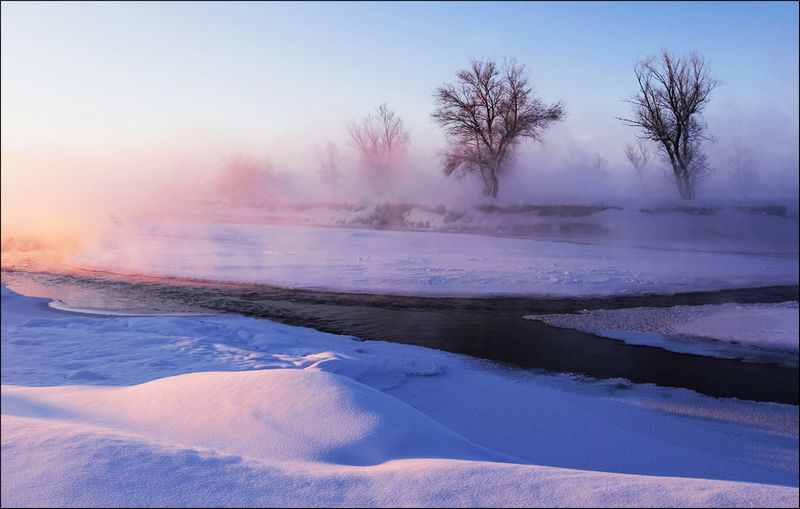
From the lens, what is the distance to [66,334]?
3.73 metres

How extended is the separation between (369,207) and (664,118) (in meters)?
3.68

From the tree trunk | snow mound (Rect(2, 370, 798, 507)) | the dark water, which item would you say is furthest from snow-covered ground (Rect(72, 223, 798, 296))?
snow mound (Rect(2, 370, 798, 507))

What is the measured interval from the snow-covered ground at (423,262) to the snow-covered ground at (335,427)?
3.07 m

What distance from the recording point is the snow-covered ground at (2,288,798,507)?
1477 mm

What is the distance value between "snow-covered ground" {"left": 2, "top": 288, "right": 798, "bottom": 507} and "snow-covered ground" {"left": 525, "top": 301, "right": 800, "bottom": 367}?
1.57 meters

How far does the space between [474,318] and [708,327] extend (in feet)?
9.10

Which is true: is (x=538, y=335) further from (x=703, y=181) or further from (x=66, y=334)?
(x=66, y=334)

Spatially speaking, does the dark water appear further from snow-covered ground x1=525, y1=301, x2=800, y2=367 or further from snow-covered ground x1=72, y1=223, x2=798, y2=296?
snow-covered ground x1=72, y1=223, x2=798, y2=296

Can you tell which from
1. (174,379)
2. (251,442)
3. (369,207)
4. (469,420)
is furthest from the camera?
(369,207)

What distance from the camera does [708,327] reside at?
6.45 meters

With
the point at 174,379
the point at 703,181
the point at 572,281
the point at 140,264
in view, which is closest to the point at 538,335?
the point at 703,181

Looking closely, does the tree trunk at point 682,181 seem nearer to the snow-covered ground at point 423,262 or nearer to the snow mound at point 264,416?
the snow-covered ground at point 423,262

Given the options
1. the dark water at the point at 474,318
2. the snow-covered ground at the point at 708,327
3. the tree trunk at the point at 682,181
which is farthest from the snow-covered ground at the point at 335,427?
the tree trunk at the point at 682,181

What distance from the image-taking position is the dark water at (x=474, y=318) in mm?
4848
